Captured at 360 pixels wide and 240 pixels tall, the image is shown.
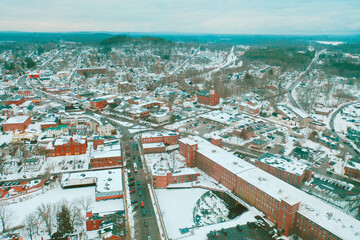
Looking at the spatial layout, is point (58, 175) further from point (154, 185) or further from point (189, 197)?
point (189, 197)

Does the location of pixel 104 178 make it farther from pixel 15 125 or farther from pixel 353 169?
pixel 353 169

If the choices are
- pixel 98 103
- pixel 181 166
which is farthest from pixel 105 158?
pixel 98 103

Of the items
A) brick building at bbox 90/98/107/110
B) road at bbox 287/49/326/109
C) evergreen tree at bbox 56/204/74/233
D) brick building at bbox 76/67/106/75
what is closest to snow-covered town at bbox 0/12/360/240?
evergreen tree at bbox 56/204/74/233

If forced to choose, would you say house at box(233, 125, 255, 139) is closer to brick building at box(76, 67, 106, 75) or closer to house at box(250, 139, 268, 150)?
house at box(250, 139, 268, 150)

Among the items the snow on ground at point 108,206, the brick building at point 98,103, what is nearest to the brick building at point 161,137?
the snow on ground at point 108,206

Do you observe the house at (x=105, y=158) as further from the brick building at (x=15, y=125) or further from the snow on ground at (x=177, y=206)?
the brick building at (x=15, y=125)
